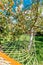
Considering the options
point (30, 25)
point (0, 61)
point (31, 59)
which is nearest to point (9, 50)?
point (31, 59)

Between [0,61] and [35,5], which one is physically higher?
[35,5]

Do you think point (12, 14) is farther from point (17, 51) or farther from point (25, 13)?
point (17, 51)

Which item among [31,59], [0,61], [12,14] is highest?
[12,14]

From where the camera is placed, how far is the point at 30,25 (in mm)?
4164

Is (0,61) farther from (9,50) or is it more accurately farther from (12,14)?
(12,14)

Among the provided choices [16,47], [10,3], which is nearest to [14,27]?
[10,3]

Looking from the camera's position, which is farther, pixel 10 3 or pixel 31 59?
pixel 10 3

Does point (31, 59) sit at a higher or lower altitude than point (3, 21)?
lower

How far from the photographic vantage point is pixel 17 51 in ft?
8.50

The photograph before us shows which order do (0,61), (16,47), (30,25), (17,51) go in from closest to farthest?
(0,61), (17,51), (16,47), (30,25)

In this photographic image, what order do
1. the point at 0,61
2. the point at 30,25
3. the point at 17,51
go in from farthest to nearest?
the point at 30,25, the point at 17,51, the point at 0,61

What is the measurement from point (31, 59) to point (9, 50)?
0.34m

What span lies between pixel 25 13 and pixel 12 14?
0.26 meters

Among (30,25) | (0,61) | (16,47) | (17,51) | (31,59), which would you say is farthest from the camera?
(30,25)
